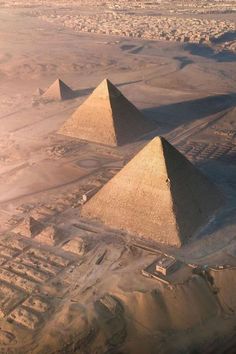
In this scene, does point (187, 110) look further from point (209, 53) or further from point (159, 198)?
point (209, 53)

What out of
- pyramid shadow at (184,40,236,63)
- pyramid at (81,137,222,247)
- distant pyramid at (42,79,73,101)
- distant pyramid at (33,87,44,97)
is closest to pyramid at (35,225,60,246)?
pyramid at (81,137,222,247)

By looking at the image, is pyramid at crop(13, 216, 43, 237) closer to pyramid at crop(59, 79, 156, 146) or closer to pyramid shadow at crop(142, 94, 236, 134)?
pyramid at crop(59, 79, 156, 146)

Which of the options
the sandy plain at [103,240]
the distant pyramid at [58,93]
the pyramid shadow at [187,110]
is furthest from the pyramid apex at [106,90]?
the distant pyramid at [58,93]

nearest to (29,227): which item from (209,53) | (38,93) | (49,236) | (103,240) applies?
(49,236)

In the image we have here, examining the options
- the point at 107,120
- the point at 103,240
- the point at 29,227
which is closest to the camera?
the point at 103,240

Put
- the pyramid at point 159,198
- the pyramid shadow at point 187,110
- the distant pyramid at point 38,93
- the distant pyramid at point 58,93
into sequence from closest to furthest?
the pyramid at point 159,198, the pyramid shadow at point 187,110, the distant pyramid at point 58,93, the distant pyramid at point 38,93

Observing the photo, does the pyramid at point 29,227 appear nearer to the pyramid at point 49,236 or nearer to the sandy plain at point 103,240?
the sandy plain at point 103,240

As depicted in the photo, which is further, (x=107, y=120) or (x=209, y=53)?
(x=209, y=53)
